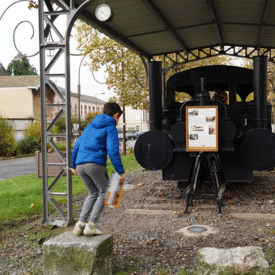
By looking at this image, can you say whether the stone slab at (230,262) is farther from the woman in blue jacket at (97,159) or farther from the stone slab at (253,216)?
the stone slab at (253,216)

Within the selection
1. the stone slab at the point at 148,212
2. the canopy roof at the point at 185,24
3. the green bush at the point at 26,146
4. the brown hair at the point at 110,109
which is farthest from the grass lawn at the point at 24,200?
the green bush at the point at 26,146

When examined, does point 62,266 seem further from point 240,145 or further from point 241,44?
point 241,44

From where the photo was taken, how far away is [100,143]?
13.7ft

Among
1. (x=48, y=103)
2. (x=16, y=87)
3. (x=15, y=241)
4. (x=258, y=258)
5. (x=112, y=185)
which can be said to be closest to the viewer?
(x=258, y=258)

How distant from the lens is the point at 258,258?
10.7 feet

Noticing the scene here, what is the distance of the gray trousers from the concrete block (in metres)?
0.39

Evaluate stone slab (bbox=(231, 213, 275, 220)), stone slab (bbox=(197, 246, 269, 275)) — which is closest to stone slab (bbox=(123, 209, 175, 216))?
stone slab (bbox=(231, 213, 275, 220))

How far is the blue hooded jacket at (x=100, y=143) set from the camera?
13.3ft

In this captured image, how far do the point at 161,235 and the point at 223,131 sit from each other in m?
2.44

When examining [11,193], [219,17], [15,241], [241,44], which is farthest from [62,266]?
[241,44]

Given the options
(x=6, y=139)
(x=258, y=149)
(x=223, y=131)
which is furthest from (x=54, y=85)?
(x=6, y=139)

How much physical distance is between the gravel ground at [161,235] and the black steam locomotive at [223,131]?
703 mm

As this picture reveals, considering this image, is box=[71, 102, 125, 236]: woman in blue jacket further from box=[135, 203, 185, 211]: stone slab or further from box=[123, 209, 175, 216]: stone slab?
box=[135, 203, 185, 211]: stone slab

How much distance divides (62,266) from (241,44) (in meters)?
9.57
